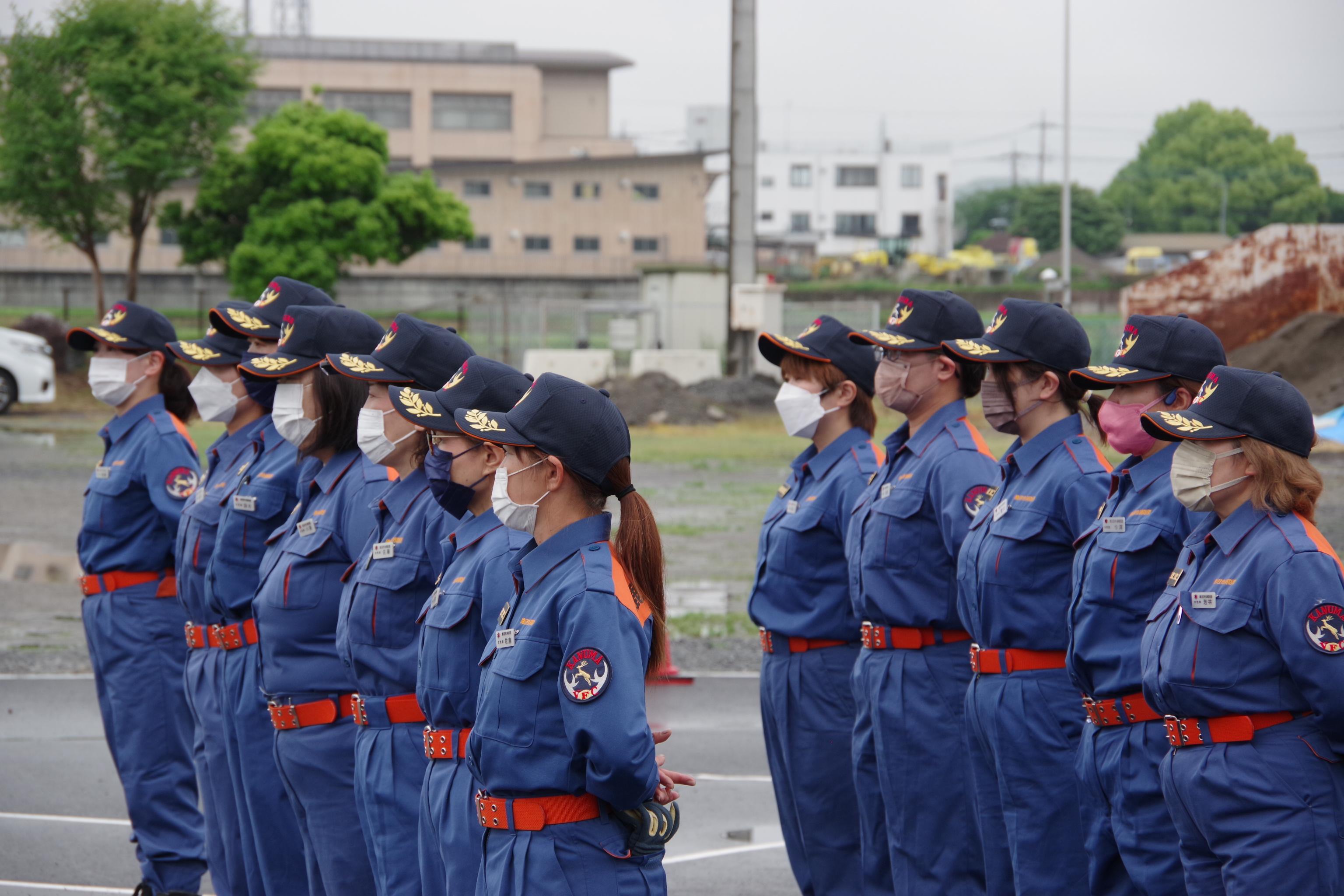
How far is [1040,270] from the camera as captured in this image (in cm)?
6662

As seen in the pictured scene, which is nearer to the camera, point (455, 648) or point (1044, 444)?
point (455, 648)

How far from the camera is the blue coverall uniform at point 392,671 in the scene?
4.32 metres

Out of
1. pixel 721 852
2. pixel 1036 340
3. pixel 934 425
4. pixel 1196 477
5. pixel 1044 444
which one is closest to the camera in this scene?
pixel 1196 477

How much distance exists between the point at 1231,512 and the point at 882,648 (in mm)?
1700

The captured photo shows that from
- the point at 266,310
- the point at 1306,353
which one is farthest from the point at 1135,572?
the point at 1306,353

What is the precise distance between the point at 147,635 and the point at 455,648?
3.08m

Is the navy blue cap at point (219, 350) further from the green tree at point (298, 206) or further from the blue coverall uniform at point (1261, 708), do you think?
the green tree at point (298, 206)

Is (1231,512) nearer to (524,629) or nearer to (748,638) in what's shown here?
(524,629)

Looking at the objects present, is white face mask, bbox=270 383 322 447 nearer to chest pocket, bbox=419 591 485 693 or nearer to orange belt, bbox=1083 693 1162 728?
chest pocket, bbox=419 591 485 693

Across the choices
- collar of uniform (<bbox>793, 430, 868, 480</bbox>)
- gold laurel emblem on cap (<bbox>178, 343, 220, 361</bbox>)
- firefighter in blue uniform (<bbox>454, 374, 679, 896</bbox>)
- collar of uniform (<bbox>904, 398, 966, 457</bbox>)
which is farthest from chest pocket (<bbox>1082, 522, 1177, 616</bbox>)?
gold laurel emblem on cap (<bbox>178, 343, 220, 361</bbox>)

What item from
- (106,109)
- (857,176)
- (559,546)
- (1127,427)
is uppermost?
(857,176)

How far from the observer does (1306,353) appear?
98.4ft

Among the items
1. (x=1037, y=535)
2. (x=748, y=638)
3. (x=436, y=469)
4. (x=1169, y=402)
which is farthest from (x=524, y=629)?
(x=748, y=638)

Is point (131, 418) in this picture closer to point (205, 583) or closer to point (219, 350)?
point (219, 350)
